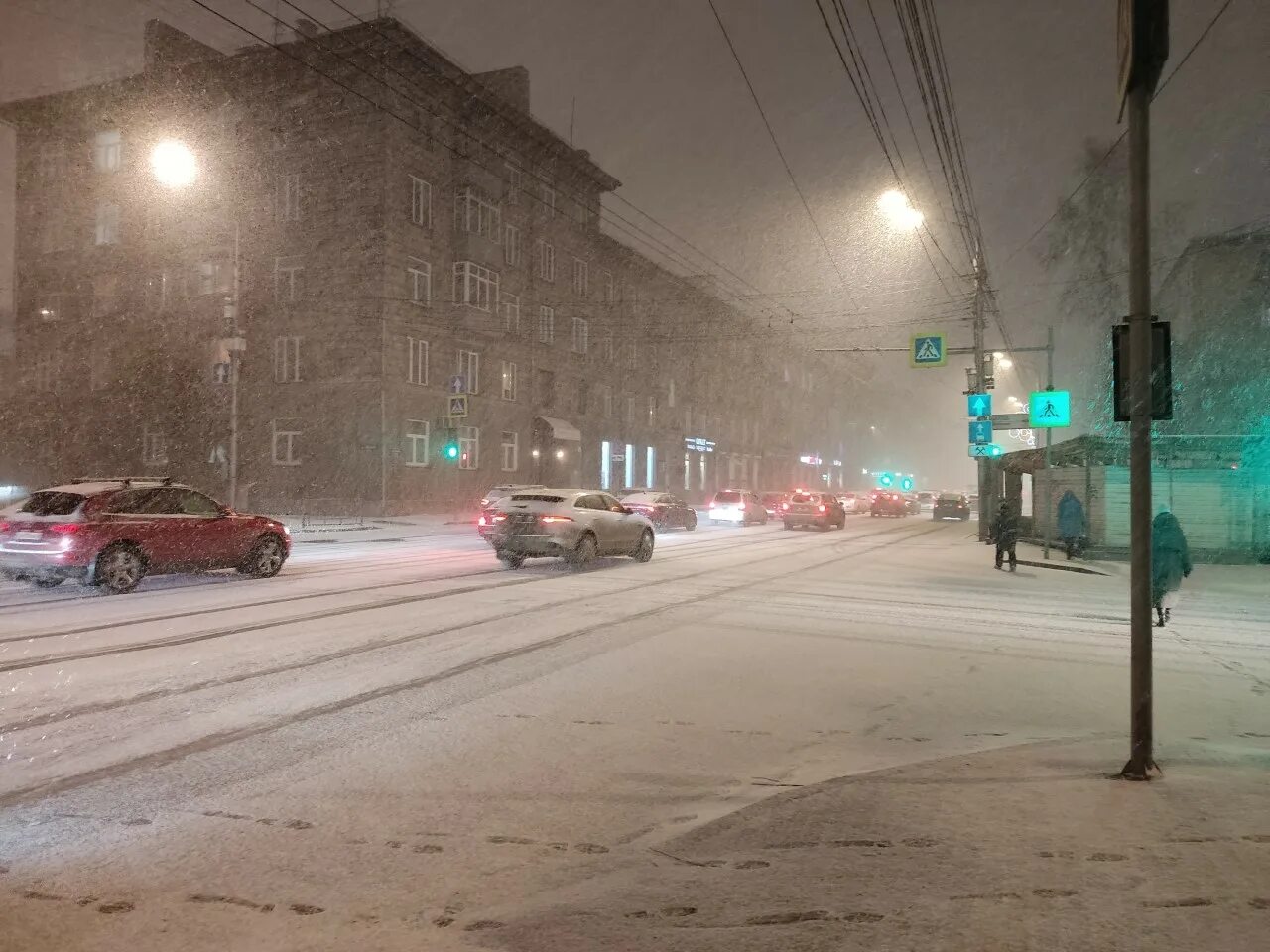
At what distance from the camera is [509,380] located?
4247 centimetres

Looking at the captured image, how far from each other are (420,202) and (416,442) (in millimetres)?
9899

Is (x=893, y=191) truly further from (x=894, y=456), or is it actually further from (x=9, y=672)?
(x=894, y=456)

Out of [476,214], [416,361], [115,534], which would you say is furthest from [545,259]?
[115,534]

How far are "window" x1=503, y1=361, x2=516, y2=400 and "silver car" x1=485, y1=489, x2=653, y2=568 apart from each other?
2520cm

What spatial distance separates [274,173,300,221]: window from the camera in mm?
36250

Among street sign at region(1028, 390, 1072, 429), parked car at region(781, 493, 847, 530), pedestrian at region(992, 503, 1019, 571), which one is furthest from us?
parked car at region(781, 493, 847, 530)

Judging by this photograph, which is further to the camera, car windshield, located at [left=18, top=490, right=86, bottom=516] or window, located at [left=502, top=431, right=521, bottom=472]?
window, located at [left=502, top=431, right=521, bottom=472]

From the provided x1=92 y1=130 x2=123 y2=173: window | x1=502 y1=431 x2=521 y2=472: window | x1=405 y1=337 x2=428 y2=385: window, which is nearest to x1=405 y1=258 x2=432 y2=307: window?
x1=405 y1=337 x2=428 y2=385: window

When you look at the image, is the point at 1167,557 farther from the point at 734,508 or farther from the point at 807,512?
the point at 734,508

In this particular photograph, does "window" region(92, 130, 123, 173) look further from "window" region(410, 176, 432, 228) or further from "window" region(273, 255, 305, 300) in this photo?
"window" region(410, 176, 432, 228)

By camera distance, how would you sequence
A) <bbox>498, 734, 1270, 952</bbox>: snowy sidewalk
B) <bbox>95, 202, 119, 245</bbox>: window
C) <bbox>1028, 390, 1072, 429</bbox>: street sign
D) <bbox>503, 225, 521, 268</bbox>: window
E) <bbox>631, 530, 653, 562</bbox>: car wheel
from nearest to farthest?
<bbox>498, 734, 1270, 952</bbox>: snowy sidewalk < <bbox>631, 530, 653, 562</bbox>: car wheel < <bbox>1028, 390, 1072, 429</bbox>: street sign < <bbox>95, 202, 119, 245</bbox>: window < <bbox>503, 225, 521, 268</bbox>: window

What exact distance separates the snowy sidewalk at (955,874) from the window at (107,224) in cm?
4598

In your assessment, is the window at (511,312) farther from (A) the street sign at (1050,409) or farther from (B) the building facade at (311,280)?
(A) the street sign at (1050,409)

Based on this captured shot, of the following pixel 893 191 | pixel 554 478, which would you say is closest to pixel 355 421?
pixel 554 478
